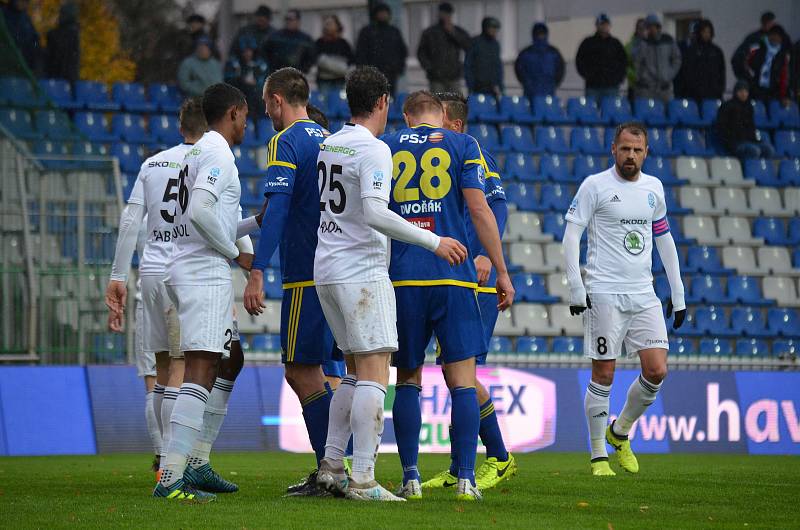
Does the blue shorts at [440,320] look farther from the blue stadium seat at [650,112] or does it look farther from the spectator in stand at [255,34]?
the blue stadium seat at [650,112]

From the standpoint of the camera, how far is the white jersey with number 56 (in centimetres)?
684

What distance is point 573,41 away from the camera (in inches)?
1266

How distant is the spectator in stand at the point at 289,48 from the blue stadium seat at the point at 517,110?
3320 millimetres

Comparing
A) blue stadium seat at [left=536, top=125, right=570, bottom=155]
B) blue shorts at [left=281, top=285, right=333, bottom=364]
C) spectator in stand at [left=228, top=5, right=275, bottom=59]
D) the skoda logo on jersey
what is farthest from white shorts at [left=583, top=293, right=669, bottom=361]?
blue stadium seat at [left=536, top=125, right=570, bottom=155]

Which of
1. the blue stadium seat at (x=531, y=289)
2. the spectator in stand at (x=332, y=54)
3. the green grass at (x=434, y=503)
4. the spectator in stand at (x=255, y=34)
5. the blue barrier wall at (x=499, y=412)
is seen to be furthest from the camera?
the spectator in stand at (x=332, y=54)

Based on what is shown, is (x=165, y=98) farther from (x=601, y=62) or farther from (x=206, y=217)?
(x=206, y=217)

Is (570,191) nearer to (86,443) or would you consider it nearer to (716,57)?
(716,57)

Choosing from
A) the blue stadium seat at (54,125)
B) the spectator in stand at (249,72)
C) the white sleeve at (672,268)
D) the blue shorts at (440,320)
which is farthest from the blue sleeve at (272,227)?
the spectator in stand at (249,72)


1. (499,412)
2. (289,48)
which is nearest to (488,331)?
(499,412)

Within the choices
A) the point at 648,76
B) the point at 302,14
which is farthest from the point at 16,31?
the point at 302,14

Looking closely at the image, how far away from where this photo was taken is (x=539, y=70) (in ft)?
69.4

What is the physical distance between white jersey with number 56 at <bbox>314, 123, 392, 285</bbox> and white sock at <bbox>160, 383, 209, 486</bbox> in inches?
37.1

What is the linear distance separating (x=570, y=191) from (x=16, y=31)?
8619 mm

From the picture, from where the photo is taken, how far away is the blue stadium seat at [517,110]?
20719 mm
